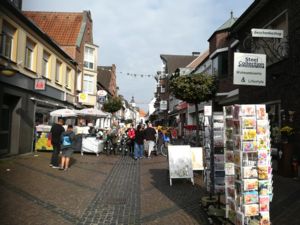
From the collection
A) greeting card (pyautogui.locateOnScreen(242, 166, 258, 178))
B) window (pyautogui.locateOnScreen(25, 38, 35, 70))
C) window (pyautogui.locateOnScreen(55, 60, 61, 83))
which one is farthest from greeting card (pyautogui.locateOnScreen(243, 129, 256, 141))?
window (pyautogui.locateOnScreen(55, 60, 61, 83))

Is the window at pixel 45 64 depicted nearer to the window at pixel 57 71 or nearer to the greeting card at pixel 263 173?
the window at pixel 57 71

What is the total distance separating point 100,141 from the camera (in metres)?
18.3

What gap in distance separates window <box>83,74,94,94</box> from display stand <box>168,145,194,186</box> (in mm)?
23977

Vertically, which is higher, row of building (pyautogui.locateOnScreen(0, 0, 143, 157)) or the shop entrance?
row of building (pyautogui.locateOnScreen(0, 0, 143, 157))

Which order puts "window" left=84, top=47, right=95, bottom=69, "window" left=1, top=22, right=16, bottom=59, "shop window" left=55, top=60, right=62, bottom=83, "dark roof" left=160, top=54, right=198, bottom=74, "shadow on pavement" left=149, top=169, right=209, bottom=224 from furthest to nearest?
1. "dark roof" left=160, top=54, right=198, bottom=74
2. "window" left=84, top=47, right=95, bottom=69
3. "shop window" left=55, top=60, right=62, bottom=83
4. "window" left=1, top=22, right=16, bottom=59
5. "shadow on pavement" left=149, top=169, right=209, bottom=224

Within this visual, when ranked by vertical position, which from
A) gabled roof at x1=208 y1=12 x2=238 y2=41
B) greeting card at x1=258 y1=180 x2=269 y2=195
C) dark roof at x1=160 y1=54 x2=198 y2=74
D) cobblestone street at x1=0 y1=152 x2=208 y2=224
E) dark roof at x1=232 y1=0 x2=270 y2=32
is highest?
dark roof at x1=160 y1=54 x2=198 y2=74

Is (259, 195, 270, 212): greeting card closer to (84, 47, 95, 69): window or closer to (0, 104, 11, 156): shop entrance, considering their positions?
(0, 104, 11, 156): shop entrance

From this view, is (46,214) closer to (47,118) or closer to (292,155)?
(292,155)

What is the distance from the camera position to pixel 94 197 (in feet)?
25.9

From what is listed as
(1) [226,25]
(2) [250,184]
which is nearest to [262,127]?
(2) [250,184]

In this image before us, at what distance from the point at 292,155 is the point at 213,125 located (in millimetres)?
5198

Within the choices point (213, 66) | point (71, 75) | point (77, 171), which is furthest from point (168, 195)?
point (71, 75)

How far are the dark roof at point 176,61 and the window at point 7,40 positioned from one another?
38.1 metres

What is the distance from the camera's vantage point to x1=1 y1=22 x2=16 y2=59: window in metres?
13.6
